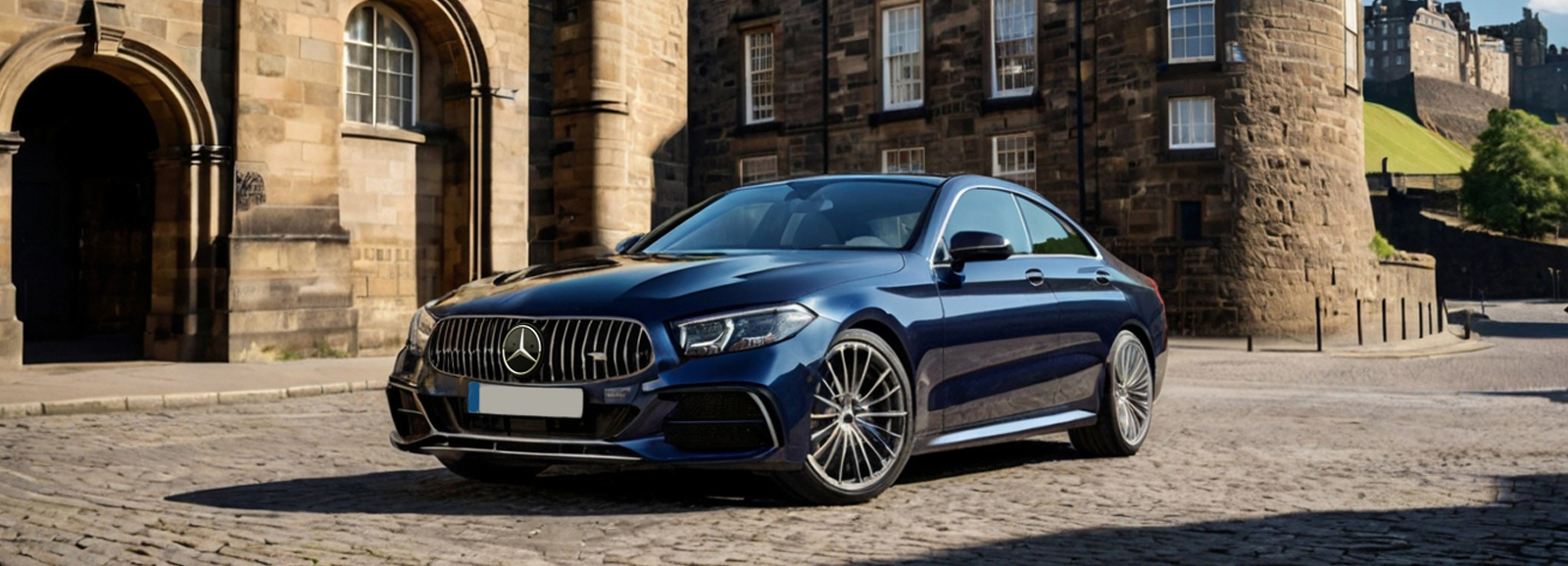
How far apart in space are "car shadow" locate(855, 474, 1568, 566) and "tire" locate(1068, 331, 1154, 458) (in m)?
1.97

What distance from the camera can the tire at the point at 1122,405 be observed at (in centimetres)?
793

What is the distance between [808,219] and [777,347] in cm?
148

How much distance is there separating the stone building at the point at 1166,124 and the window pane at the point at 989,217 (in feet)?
79.9

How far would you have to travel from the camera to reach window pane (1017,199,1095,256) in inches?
309

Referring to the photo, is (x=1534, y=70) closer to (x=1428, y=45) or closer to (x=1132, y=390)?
(x=1428, y=45)

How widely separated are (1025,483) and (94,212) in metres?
17.7

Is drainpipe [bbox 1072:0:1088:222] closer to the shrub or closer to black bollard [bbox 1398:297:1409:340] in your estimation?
the shrub

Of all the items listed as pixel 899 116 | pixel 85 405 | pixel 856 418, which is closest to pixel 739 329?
pixel 856 418

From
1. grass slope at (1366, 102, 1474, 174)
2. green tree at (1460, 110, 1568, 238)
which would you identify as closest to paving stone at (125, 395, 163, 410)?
green tree at (1460, 110, 1568, 238)

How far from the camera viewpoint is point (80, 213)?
2089 cm

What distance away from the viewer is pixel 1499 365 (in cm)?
2430

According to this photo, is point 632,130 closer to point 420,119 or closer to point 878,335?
point 420,119

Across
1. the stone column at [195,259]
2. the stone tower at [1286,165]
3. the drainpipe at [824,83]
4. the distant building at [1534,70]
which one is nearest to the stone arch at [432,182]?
the stone column at [195,259]

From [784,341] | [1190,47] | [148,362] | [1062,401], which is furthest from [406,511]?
[1190,47]
